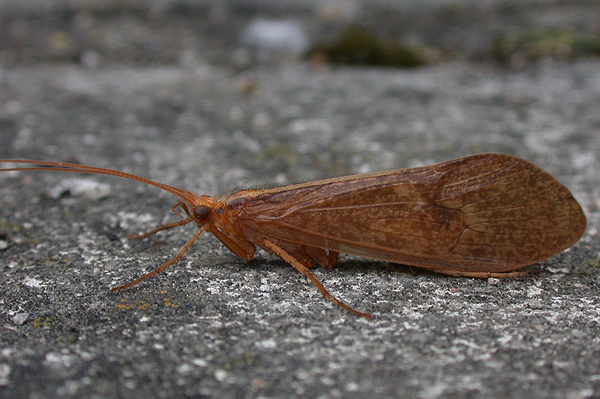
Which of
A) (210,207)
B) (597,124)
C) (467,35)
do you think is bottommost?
(210,207)

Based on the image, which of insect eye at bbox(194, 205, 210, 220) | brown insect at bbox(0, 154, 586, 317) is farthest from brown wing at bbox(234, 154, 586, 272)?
insect eye at bbox(194, 205, 210, 220)

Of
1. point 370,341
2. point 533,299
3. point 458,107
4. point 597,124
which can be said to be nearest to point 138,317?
point 370,341

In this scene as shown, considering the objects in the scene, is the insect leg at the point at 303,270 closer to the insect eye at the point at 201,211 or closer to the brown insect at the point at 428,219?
the brown insect at the point at 428,219

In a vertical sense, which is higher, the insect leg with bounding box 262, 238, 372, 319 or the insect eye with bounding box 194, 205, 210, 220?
the insect eye with bounding box 194, 205, 210, 220

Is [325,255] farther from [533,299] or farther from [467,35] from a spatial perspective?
[467,35]

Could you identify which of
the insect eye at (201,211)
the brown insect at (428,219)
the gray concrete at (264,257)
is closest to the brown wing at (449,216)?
the brown insect at (428,219)

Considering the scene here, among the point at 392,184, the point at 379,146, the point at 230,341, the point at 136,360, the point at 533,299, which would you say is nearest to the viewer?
the point at 136,360

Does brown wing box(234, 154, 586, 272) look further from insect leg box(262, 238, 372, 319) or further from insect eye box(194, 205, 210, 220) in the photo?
insect eye box(194, 205, 210, 220)

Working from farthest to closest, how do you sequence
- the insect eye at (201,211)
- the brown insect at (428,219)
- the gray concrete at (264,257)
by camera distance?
the insect eye at (201,211) → the brown insect at (428,219) → the gray concrete at (264,257)
